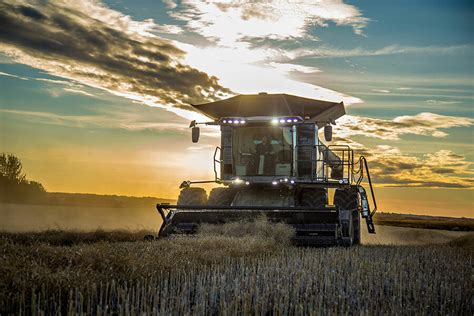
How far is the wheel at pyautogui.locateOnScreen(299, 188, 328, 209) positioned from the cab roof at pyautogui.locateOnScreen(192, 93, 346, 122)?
6.56 ft

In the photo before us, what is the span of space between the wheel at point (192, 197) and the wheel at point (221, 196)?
23cm

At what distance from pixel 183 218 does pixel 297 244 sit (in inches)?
121

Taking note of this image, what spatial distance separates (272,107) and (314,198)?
283 centimetres

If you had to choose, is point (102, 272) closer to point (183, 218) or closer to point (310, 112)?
point (183, 218)

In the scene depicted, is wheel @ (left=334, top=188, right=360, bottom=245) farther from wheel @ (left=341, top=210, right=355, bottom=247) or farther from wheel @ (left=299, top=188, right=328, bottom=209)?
wheel @ (left=341, top=210, right=355, bottom=247)

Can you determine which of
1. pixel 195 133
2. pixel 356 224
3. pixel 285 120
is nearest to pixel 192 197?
pixel 195 133

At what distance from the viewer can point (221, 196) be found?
1573 centimetres

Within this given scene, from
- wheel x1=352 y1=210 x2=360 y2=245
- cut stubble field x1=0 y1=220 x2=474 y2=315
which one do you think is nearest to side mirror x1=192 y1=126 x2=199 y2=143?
wheel x1=352 y1=210 x2=360 y2=245

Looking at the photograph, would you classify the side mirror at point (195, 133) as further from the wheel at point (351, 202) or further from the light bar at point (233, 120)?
the wheel at point (351, 202)

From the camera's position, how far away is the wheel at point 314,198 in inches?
594

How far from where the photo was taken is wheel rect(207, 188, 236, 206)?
51.2 feet

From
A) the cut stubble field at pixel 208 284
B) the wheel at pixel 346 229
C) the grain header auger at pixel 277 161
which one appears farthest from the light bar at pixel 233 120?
the cut stubble field at pixel 208 284

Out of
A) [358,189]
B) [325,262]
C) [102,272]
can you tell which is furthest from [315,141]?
[102,272]

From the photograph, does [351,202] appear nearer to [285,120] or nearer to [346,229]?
[346,229]
